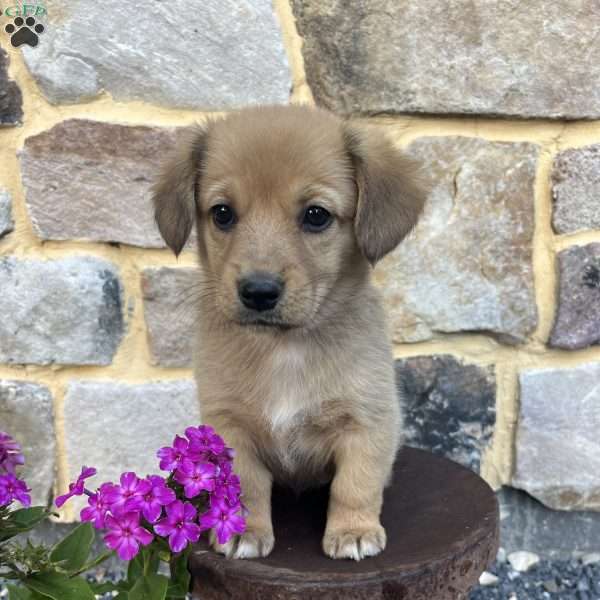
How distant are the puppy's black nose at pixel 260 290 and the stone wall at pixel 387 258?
0.98m

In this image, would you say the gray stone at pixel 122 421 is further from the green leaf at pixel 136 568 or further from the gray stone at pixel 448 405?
the green leaf at pixel 136 568

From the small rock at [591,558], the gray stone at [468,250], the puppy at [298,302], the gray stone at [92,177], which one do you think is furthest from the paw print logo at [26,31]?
the small rock at [591,558]

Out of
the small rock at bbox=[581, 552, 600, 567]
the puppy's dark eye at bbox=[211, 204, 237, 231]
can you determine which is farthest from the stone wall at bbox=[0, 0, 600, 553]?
the puppy's dark eye at bbox=[211, 204, 237, 231]

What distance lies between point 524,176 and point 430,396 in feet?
2.96

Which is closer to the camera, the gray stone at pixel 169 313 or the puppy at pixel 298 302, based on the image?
the puppy at pixel 298 302

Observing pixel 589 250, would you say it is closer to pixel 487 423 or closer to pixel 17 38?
pixel 487 423

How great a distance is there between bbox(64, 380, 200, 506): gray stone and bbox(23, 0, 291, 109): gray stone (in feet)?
3.44

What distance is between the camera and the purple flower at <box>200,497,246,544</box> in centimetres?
148

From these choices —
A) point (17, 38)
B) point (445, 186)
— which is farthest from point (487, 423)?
point (17, 38)

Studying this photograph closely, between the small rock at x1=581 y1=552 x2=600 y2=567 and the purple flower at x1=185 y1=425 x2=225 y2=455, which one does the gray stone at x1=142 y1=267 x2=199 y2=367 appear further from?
the small rock at x1=581 y1=552 x2=600 y2=567

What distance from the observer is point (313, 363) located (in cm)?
180

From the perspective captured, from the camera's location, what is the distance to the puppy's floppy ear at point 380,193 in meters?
1.76

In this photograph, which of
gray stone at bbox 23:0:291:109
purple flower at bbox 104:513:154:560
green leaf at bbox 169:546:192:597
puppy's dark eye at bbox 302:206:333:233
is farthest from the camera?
gray stone at bbox 23:0:291:109

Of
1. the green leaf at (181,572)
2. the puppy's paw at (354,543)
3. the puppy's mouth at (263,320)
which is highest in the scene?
the puppy's mouth at (263,320)
